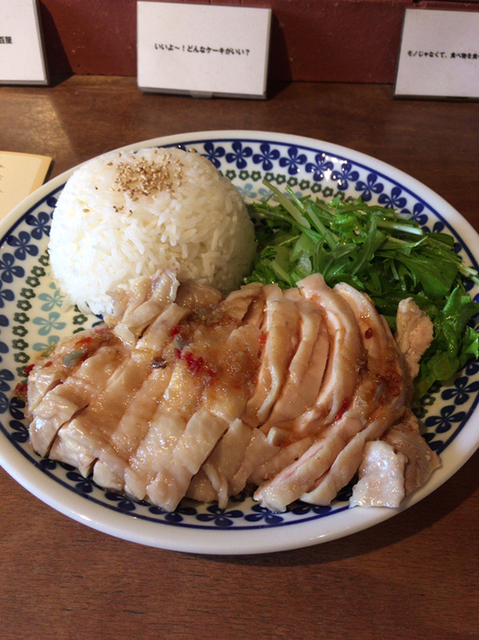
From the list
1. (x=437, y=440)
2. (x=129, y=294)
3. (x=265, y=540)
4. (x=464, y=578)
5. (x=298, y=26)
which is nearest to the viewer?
(x=265, y=540)

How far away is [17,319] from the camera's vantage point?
294cm

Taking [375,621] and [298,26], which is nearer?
[375,621]

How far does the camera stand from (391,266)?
2834 millimetres

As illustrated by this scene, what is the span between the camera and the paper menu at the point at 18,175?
3613 millimetres

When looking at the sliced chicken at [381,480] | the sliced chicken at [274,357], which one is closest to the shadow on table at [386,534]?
the sliced chicken at [381,480]

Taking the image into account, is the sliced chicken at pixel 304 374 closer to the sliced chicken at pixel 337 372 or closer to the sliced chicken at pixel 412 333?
the sliced chicken at pixel 337 372

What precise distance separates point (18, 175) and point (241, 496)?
9.84 ft

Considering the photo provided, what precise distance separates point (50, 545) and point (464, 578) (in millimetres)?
1779

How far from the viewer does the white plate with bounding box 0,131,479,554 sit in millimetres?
1929

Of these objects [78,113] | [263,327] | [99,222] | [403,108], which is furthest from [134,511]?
[403,108]

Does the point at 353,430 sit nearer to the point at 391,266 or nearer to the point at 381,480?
the point at 381,480

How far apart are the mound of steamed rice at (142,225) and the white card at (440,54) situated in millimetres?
2058

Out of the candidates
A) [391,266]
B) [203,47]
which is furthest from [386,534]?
[203,47]

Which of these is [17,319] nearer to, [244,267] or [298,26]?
[244,267]
